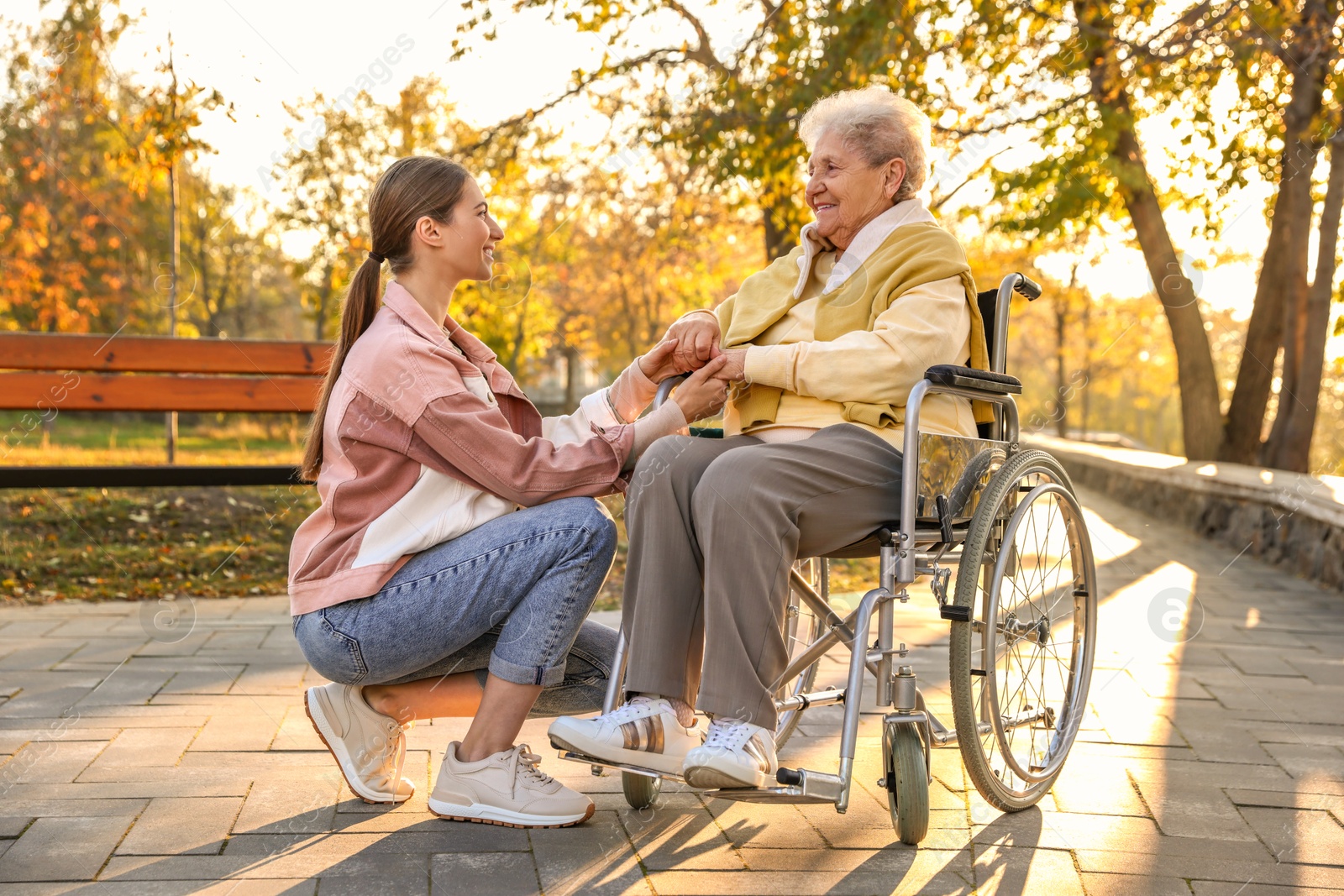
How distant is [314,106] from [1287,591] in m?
8.03

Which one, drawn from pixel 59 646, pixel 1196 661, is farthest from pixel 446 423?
pixel 1196 661

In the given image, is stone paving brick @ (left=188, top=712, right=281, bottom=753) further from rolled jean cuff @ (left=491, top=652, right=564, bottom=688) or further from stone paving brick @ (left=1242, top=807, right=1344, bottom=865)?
stone paving brick @ (left=1242, top=807, right=1344, bottom=865)

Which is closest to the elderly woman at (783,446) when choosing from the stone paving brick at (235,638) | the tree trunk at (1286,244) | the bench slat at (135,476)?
the stone paving brick at (235,638)

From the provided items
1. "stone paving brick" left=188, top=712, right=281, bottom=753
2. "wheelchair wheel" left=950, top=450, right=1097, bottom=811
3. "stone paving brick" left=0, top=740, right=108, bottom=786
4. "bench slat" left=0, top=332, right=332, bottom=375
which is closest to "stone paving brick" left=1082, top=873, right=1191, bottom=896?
"wheelchair wheel" left=950, top=450, right=1097, bottom=811

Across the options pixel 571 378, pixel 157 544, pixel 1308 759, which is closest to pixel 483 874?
pixel 1308 759

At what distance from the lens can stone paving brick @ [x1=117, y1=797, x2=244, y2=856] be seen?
7.04 ft

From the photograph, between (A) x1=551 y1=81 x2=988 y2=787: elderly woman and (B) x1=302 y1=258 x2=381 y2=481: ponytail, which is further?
(B) x1=302 y1=258 x2=381 y2=481: ponytail

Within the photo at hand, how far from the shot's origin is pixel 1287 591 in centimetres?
575

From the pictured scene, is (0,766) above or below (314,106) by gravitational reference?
below

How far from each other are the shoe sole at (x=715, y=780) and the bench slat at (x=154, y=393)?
3.38 m

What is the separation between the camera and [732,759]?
1942 millimetres

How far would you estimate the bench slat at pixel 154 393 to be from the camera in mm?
5000

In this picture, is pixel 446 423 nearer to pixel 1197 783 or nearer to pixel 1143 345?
pixel 1197 783

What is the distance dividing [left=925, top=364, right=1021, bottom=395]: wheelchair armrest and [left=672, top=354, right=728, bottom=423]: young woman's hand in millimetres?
447
